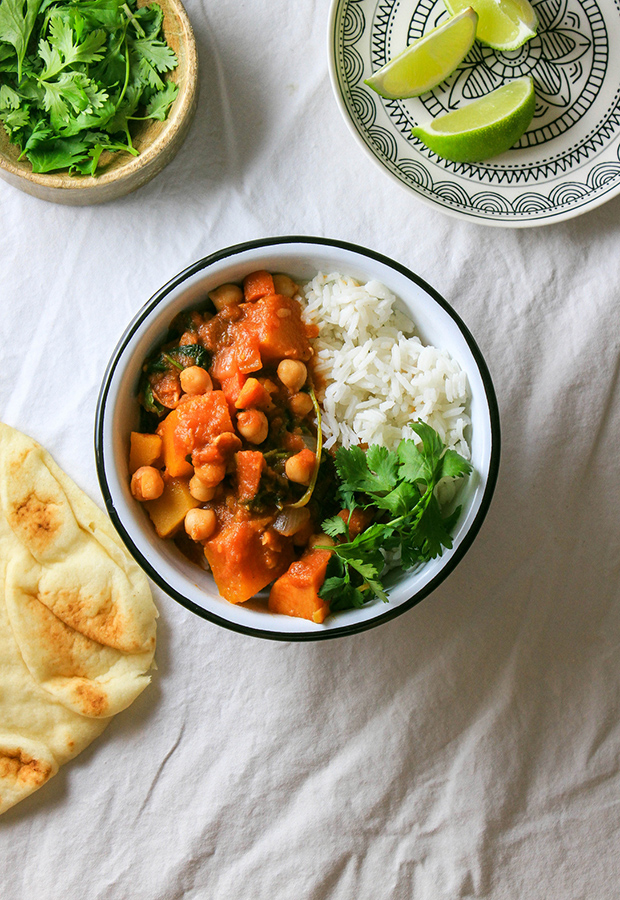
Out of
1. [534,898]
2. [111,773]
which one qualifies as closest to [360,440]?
[111,773]

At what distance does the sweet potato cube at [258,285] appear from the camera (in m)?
1.95

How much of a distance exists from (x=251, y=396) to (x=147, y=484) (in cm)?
35

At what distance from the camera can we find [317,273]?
201 cm

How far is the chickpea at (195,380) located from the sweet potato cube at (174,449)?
69 mm

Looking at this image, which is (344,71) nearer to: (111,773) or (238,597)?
(238,597)

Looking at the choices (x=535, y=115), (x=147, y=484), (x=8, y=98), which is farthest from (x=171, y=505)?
(x=535, y=115)

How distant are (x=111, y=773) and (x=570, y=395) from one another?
200cm

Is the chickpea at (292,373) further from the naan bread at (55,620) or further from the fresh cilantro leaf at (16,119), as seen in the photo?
the fresh cilantro leaf at (16,119)

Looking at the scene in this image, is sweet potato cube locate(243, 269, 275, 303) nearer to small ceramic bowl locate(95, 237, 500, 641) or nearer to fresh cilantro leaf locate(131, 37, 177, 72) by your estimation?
small ceramic bowl locate(95, 237, 500, 641)

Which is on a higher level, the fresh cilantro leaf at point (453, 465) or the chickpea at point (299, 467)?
the chickpea at point (299, 467)

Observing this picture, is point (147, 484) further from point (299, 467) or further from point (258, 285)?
point (258, 285)

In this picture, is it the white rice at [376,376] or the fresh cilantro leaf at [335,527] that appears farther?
the white rice at [376,376]

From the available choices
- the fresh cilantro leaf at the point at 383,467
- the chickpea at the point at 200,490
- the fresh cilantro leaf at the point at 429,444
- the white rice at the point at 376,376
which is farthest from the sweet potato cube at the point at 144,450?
the fresh cilantro leaf at the point at 429,444

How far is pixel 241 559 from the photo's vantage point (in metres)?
1.84
